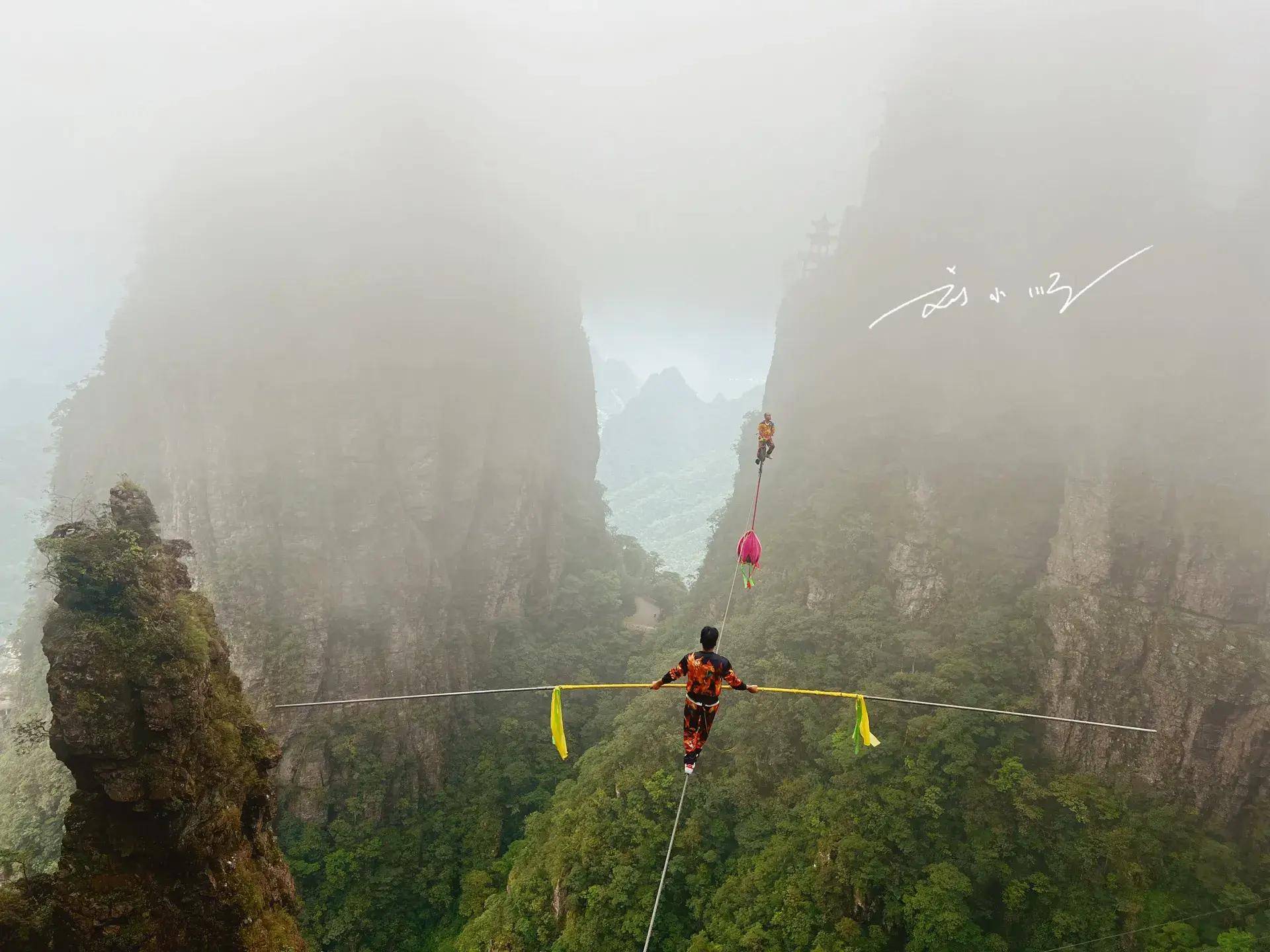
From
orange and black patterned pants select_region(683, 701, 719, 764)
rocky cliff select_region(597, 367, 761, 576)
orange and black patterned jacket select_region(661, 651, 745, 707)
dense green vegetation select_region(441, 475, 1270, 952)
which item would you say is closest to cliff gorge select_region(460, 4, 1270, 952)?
dense green vegetation select_region(441, 475, 1270, 952)

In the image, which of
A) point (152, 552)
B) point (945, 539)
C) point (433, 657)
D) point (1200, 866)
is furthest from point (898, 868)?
point (433, 657)

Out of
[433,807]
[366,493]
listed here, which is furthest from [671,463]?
[433,807]

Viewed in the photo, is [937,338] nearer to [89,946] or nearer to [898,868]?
[898,868]

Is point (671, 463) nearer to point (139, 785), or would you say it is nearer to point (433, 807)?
point (433, 807)

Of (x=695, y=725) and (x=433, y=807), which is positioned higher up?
(x=695, y=725)

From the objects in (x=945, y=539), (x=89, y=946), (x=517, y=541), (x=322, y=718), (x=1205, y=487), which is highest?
(x=1205, y=487)

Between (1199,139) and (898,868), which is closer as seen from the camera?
(898,868)
